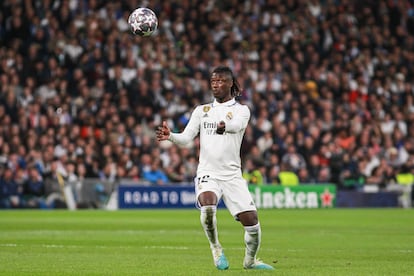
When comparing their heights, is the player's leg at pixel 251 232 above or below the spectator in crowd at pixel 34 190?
above

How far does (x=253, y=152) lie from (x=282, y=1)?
8322 mm

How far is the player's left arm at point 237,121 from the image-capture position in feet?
38.8

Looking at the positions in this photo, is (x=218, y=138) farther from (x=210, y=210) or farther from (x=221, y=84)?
(x=210, y=210)

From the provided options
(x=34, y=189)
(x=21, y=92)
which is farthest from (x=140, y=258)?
(x=21, y=92)

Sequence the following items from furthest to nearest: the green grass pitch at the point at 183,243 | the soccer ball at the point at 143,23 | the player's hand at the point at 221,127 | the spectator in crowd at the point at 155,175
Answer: the spectator in crowd at the point at 155,175
the soccer ball at the point at 143,23
the green grass pitch at the point at 183,243
the player's hand at the point at 221,127

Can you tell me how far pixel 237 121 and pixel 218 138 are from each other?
1.14 ft

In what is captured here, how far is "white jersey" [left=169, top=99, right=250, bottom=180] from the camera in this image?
1202 centimetres

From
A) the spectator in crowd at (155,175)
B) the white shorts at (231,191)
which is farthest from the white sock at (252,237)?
the spectator in crowd at (155,175)

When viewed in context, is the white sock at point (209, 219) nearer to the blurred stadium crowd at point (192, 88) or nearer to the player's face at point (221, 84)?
the player's face at point (221, 84)

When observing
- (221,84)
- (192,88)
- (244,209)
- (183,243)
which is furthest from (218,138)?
(192,88)

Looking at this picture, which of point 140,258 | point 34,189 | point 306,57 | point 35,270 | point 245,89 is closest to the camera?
point 35,270

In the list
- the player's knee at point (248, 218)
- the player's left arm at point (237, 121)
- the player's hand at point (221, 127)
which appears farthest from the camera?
the player's knee at point (248, 218)

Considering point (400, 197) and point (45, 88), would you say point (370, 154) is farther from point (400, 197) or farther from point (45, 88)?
point (45, 88)

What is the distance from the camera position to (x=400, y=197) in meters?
33.7
